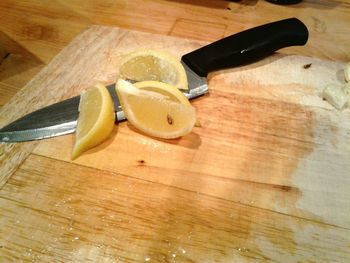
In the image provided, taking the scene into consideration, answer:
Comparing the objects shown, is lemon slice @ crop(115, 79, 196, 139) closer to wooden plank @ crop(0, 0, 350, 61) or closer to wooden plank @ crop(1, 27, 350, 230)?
wooden plank @ crop(1, 27, 350, 230)

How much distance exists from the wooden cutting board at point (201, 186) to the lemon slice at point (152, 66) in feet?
0.35

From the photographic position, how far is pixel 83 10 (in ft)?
4.52

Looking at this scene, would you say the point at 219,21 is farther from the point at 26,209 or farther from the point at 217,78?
the point at 26,209

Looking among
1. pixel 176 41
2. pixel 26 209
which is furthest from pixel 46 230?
pixel 176 41

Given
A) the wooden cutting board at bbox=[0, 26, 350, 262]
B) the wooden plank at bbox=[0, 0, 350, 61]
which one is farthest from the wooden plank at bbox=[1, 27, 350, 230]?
the wooden plank at bbox=[0, 0, 350, 61]

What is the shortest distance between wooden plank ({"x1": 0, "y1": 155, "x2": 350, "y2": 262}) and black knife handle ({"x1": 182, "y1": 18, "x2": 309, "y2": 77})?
1.30 ft

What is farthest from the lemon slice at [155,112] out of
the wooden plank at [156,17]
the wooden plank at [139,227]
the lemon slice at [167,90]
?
the wooden plank at [156,17]

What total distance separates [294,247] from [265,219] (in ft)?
0.23

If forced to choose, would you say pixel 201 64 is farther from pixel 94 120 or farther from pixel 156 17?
pixel 156 17

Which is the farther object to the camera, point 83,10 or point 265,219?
point 83,10

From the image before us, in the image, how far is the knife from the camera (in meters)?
0.78

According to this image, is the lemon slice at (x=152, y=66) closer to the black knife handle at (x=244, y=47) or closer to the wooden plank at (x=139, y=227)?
the black knife handle at (x=244, y=47)

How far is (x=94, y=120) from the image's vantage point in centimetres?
73

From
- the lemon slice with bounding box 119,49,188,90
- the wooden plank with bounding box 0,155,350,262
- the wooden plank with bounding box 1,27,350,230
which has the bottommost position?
the wooden plank with bounding box 0,155,350,262
